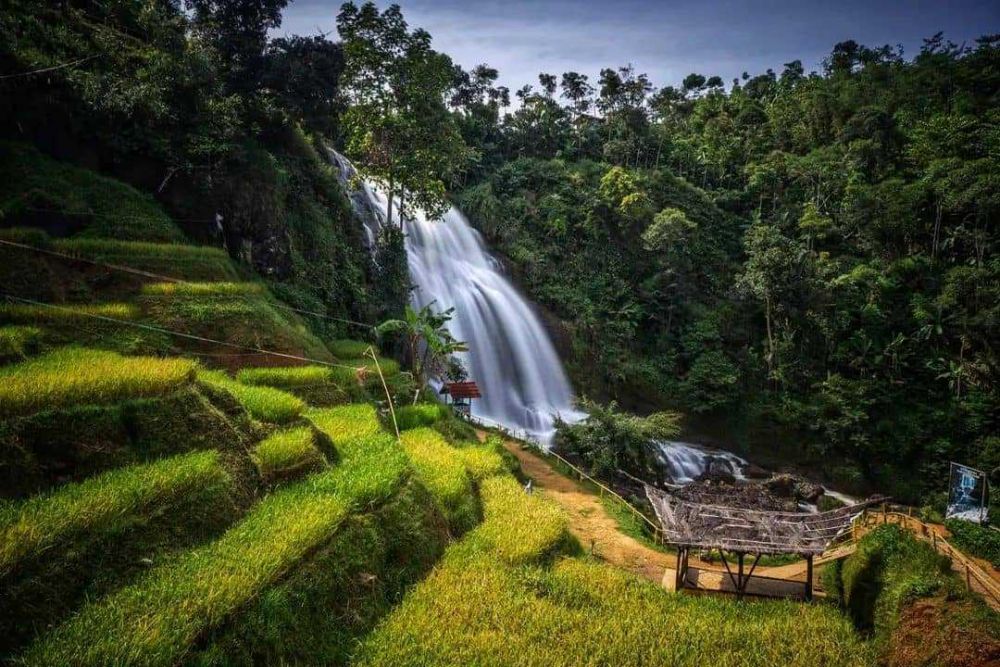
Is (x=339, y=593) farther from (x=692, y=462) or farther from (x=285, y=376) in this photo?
(x=692, y=462)

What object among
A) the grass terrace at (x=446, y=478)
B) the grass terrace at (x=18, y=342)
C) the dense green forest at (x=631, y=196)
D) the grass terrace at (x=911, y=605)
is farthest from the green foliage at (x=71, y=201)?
the grass terrace at (x=911, y=605)

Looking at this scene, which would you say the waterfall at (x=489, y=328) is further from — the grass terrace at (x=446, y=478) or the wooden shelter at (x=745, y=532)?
the wooden shelter at (x=745, y=532)

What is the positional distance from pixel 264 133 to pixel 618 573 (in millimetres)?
18550

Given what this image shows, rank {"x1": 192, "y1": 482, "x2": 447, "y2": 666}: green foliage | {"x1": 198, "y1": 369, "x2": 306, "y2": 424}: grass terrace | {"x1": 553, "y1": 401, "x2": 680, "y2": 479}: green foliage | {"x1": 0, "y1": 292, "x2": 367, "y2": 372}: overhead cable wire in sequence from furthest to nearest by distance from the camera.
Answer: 1. {"x1": 553, "y1": 401, "x2": 680, "y2": 479}: green foliage
2. {"x1": 198, "y1": 369, "x2": 306, "y2": 424}: grass terrace
3. {"x1": 0, "y1": 292, "x2": 367, "y2": 372}: overhead cable wire
4. {"x1": 192, "y1": 482, "x2": 447, "y2": 666}: green foliage

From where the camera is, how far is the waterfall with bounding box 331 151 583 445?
25.1 metres

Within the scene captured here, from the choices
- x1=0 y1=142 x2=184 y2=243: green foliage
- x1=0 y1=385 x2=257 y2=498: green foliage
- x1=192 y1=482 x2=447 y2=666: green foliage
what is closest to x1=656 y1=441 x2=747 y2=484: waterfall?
x1=192 y1=482 x2=447 y2=666: green foliage

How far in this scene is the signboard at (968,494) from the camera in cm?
1335

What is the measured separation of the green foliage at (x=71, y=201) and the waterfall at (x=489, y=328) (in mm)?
11184

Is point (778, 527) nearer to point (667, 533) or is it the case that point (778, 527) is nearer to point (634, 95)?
point (667, 533)

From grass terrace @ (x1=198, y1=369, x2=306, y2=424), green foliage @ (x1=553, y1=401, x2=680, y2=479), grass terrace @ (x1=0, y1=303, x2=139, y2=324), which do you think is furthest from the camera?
green foliage @ (x1=553, y1=401, x2=680, y2=479)

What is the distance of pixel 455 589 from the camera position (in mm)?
7207

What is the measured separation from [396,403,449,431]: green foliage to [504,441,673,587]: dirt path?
13.5ft

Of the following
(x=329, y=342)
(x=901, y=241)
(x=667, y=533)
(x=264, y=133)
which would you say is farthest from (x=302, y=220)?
(x=901, y=241)

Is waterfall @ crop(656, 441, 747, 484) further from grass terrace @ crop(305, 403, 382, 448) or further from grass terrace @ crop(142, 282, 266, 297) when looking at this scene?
grass terrace @ crop(142, 282, 266, 297)
